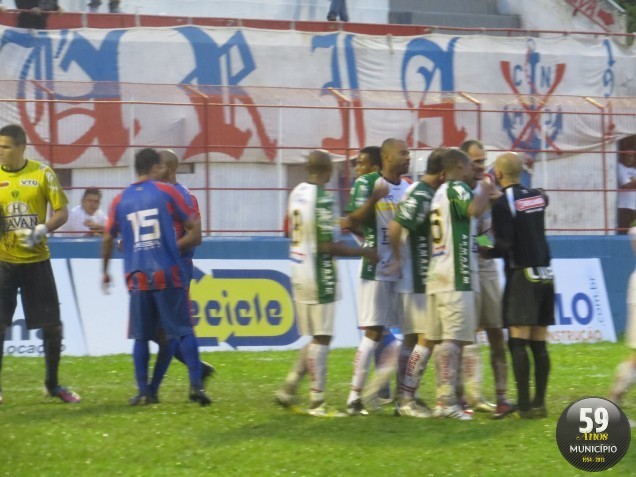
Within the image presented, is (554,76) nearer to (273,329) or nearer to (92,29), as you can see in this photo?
(92,29)

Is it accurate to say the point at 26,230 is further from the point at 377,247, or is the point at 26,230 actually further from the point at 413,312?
the point at 413,312

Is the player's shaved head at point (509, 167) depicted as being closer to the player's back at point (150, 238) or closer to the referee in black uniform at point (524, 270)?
the referee in black uniform at point (524, 270)

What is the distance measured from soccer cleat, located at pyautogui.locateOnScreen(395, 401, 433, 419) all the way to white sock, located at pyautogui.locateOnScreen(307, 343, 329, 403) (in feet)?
2.05

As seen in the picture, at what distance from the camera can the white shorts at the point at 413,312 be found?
384 inches

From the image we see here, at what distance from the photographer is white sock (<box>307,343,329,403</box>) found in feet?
31.2

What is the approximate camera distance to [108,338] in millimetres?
14469

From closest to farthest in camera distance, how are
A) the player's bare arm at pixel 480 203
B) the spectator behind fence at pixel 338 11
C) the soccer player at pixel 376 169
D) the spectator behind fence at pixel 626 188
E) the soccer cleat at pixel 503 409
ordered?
the player's bare arm at pixel 480 203
the soccer cleat at pixel 503 409
the soccer player at pixel 376 169
the spectator behind fence at pixel 626 188
the spectator behind fence at pixel 338 11

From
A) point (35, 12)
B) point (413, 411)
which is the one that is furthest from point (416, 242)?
point (35, 12)

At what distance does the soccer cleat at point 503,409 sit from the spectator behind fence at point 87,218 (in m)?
7.66

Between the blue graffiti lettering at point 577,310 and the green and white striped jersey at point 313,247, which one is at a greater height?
the green and white striped jersey at point 313,247

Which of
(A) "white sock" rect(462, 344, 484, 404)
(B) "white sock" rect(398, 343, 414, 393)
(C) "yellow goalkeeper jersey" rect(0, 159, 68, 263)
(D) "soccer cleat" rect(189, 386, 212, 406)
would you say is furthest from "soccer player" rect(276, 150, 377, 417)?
(C) "yellow goalkeeper jersey" rect(0, 159, 68, 263)

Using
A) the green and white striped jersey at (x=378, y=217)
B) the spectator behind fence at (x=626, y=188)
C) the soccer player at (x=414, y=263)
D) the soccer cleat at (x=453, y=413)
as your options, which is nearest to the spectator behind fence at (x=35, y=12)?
the spectator behind fence at (x=626, y=188)

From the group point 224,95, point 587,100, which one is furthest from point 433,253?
point 587,100

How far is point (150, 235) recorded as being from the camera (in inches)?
381
